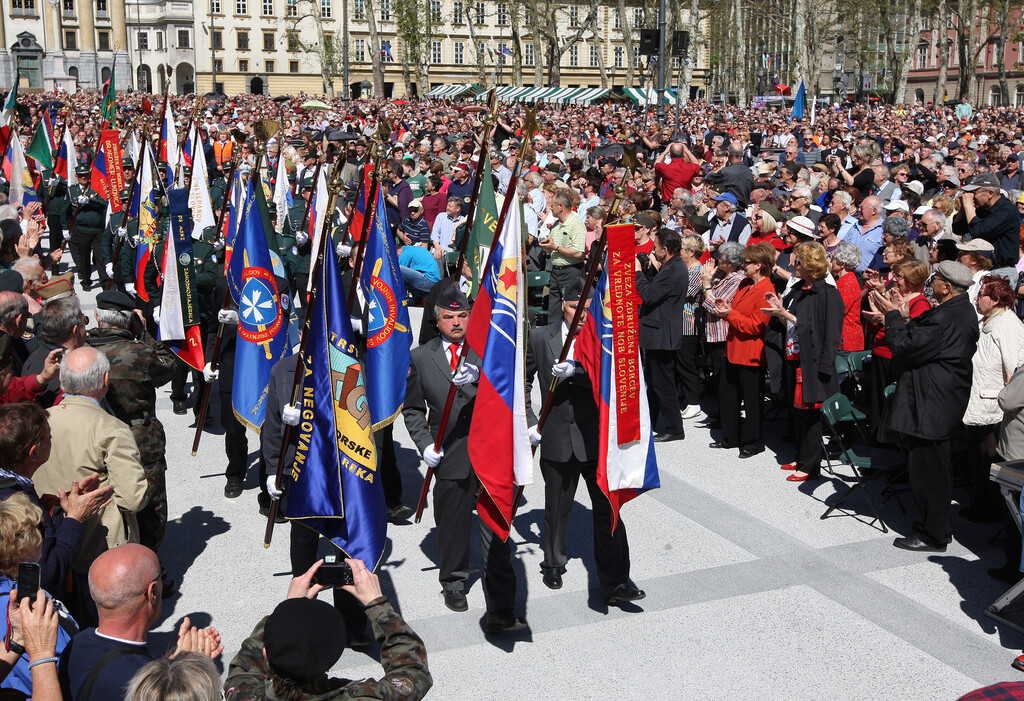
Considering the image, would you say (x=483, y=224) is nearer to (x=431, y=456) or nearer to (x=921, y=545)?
(x=431, y=456)

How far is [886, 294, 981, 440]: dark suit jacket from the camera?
6.45 meters

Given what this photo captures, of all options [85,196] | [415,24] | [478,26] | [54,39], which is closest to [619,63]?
[478,26]

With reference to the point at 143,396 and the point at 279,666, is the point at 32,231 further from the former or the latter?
the point at 279,666

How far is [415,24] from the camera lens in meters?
72.2

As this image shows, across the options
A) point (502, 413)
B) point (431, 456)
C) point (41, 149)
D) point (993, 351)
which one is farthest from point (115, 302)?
point (41, 149)

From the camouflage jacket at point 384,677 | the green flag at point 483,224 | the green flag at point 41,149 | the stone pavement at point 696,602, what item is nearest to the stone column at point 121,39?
the green flag at point 41,149

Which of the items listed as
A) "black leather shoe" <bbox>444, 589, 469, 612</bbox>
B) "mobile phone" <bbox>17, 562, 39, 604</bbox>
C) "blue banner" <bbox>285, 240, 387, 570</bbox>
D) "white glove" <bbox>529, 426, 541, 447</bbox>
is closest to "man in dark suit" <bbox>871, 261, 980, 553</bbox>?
"white glove" <bbox>529, 426, 541, 447</bbox>

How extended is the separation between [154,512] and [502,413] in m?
2.21

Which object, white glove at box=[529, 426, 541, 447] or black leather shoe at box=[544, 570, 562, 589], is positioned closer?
white glove at box=[529, 426, 541, 447]

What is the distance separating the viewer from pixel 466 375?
557 cm

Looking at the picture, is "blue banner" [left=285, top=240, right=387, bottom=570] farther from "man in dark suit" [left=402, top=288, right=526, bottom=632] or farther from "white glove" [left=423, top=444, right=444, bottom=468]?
"man in dark suit" [left=402, top=288, right=526, bottom=632]

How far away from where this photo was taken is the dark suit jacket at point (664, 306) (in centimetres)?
898

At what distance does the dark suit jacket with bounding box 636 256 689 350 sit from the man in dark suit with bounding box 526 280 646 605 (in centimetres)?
304

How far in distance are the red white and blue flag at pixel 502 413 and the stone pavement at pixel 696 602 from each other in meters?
0.76
